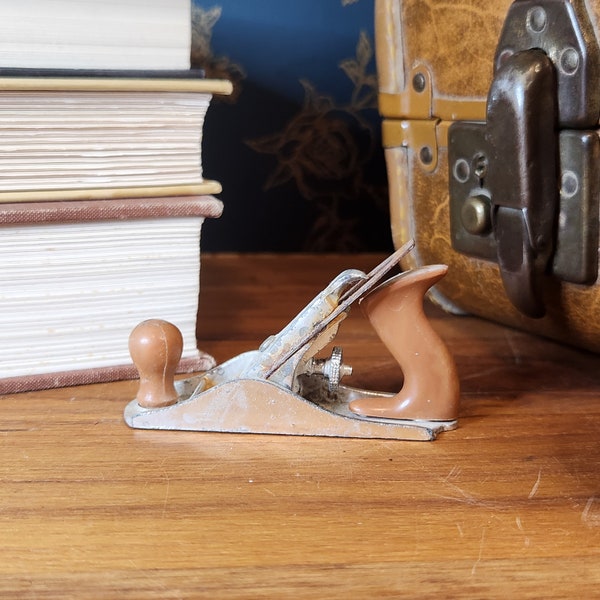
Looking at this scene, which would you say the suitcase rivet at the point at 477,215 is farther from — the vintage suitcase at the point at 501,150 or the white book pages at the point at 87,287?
the white book pages at the point at 87,287

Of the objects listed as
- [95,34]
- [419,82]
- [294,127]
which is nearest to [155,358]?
[95,34]

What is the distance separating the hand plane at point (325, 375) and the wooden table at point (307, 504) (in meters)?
0.02

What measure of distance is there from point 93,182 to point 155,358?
0.22 meters

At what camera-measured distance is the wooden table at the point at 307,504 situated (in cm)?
55

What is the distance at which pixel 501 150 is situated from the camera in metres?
0.84

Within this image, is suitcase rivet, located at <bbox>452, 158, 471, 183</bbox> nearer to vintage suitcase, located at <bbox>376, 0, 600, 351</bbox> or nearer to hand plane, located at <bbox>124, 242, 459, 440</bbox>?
vintage suitcase, located at <bbox>376, 0, 600, 351</bbox>

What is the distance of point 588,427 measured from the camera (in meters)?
0.80

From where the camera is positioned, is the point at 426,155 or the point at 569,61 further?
the point at 426,155

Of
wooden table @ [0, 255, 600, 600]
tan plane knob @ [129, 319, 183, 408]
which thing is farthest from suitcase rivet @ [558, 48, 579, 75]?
tan plane knob @ [129, 319, 183, 408]

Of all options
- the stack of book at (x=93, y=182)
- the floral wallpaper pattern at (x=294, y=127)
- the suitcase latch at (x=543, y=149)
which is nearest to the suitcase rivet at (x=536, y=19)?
the suitcase latch at (x=543, y=149)

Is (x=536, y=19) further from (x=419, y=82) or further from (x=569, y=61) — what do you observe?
(x=419, y=82)

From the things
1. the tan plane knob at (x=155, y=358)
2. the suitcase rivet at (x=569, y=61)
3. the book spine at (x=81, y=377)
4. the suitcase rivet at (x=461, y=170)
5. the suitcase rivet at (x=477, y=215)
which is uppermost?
the suitcase rivet at (x=569, y=61)

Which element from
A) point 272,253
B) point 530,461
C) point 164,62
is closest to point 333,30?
point 272,253

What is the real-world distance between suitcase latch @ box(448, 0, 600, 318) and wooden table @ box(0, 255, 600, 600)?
6.0 inches
